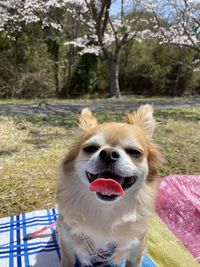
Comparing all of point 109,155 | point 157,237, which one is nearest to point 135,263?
point 157,237

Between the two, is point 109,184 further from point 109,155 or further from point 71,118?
point 71,118

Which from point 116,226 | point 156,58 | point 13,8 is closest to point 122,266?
point 116,226

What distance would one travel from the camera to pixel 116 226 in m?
1.73

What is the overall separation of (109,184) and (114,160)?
0.11 meters

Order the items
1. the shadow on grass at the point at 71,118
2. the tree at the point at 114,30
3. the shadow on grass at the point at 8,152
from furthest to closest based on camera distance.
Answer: the tree at the point at 114,30
the shadow on grass at the point at 71,118
the shadow on grass at the point at 8,152

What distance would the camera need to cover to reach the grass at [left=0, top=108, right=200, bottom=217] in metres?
3.08

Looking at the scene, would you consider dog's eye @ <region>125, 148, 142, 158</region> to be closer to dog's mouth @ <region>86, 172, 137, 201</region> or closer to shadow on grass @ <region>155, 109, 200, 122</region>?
dog's mouth @ <region>86, 172, 137, 201</region>

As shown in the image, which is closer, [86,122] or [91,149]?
[91,149]

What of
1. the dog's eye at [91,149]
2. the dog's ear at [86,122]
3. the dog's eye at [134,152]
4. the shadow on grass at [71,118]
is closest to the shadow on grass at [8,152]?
the shadow on grass at [71,118]

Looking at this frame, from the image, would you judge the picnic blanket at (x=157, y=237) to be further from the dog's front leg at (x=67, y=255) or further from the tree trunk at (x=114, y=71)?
the tree trunk at (x=114, y=71)

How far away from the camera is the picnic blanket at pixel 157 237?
218 centimetres

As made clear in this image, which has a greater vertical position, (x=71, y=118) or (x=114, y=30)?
(x=114, y=30)

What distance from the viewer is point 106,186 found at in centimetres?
153

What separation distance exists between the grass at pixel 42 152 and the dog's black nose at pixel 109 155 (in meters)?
0.50
